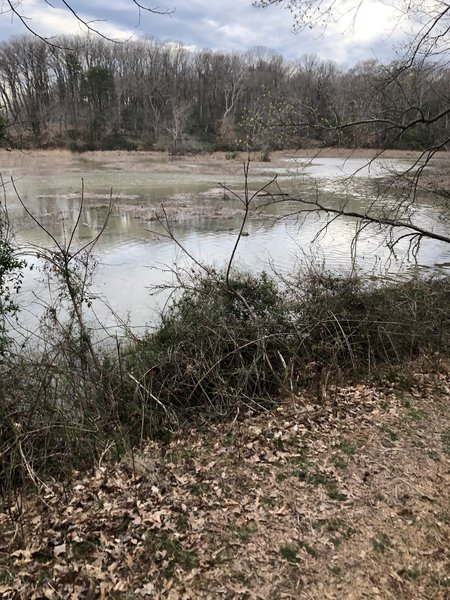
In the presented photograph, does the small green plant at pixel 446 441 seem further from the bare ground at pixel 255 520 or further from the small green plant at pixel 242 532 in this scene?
the small green plant at pixel 242 532

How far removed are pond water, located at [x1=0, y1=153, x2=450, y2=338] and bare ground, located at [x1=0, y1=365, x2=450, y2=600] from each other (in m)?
4.44

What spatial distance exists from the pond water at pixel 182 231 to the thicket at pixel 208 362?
4.45ft

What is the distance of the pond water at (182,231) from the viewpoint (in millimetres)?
11156

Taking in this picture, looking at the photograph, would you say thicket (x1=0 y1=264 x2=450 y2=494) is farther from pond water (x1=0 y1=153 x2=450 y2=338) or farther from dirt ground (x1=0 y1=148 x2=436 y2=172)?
dirt ground (x1=0 y1=148 x2=436 y2=172)

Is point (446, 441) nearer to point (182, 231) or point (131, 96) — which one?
point (182, 231)

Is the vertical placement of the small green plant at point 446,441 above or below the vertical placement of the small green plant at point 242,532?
above

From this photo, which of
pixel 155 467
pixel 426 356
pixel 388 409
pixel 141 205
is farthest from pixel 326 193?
pixel 155 467

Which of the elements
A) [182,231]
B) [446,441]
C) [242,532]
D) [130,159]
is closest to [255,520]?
[242,532]

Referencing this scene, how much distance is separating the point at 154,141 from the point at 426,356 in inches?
2669

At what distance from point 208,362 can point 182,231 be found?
12420 millimetres

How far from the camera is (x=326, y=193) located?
85.6ft

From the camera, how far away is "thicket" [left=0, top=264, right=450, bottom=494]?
5148mm

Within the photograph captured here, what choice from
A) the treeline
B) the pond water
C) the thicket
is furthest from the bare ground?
the treeline

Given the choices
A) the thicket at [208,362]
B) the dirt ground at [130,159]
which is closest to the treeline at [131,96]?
the dirt ground at [130,159]
